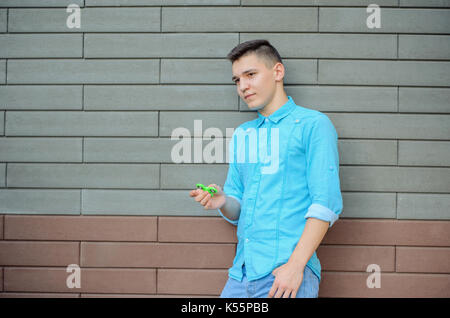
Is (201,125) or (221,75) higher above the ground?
(221,75)

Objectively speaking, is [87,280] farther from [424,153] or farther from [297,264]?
[424,153]

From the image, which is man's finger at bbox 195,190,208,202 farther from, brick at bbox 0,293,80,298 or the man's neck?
brick at bbox 0,293,80,298

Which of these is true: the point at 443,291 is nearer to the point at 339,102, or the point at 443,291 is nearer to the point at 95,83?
the point at 339,102

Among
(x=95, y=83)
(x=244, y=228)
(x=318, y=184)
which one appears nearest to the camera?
(x=318, y=184)

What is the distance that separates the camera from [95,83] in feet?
7.41

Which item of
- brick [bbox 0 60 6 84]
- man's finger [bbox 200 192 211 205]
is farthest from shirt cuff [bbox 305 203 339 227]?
brick [bbox 0 60 6 84]

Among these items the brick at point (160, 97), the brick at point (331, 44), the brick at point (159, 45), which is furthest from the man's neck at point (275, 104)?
the brick at point (159, 45)

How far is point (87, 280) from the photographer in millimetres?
2217

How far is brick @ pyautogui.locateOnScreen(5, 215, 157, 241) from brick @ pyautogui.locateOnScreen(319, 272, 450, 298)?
50.5 inches

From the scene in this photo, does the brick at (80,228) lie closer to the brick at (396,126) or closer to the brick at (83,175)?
the brick at (83,175)

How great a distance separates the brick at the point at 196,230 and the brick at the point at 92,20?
1340 mm

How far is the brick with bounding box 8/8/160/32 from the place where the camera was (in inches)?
88.4
